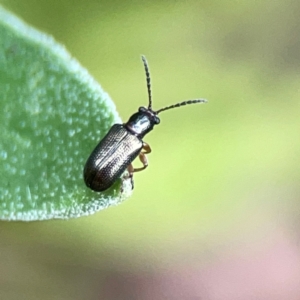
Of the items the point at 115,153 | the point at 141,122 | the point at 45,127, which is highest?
the point at 141,122

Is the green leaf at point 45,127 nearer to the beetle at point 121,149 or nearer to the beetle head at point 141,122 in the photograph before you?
the beetle at point 121,149

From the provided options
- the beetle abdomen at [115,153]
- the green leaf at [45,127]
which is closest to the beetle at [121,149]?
the beetle abdomen at [115,153]

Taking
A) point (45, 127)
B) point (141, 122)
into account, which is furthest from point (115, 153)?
point (45, 127)

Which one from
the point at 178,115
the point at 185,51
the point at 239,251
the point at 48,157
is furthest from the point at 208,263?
the point at 48,157

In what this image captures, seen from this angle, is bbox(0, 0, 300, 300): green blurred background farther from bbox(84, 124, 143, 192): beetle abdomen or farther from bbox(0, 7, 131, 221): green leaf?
bbox(0, 7, 131, 221): green leaf

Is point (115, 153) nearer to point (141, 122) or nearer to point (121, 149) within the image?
point (121, 149)
